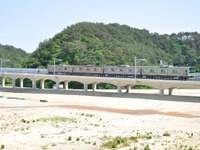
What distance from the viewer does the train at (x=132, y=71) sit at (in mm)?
69500

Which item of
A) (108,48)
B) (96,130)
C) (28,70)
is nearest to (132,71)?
(28,70)

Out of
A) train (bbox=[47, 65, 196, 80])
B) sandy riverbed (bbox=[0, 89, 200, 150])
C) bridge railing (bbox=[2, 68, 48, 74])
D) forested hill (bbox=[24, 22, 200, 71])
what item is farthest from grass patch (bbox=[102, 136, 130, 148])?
forested hill (bbox=[24, 22, 200, 71])

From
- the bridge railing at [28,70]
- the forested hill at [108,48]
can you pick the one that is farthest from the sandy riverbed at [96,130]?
the forested hill at [108,48]

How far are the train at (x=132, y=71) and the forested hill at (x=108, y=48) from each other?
103 feet

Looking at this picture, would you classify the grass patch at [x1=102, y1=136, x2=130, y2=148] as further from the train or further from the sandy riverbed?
the train

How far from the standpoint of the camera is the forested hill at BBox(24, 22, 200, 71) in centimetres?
13012

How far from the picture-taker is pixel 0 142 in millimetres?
31156

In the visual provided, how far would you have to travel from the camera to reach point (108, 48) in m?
139

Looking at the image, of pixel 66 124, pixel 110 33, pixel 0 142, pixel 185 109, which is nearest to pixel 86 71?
pixel 185 109

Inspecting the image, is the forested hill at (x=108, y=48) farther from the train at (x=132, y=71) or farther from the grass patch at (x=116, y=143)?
the grass patch at (x=116, y=143)

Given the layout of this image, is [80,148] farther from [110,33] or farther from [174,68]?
[110,33]

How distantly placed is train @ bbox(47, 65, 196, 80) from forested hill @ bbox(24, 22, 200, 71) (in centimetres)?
3138

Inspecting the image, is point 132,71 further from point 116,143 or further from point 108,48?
point 108,48

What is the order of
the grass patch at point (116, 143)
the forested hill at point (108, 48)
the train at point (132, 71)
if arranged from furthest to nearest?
the forested hill at point (108, 48) → the train at point (132, 71) → the grass patch at point (116, 143)
